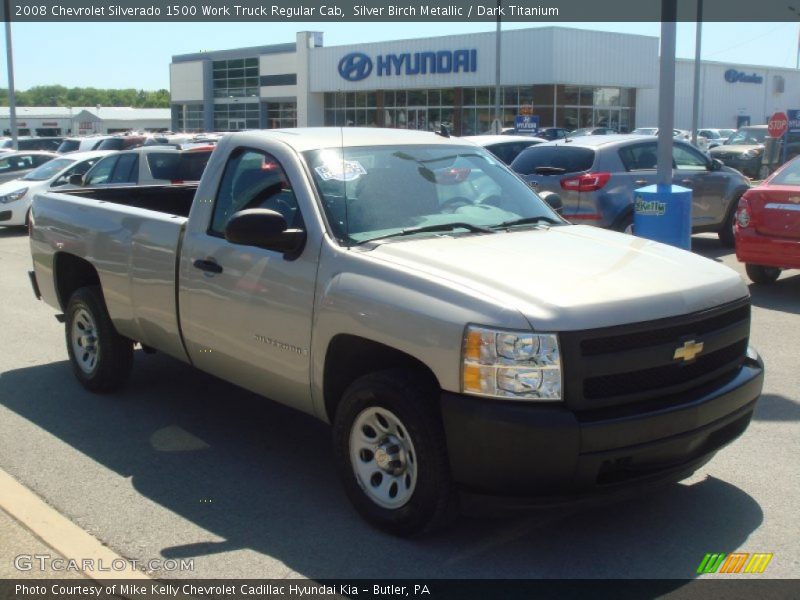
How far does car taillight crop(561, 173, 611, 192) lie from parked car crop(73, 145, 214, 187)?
516 cm

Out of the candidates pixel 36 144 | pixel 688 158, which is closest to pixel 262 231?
pixel 688 158

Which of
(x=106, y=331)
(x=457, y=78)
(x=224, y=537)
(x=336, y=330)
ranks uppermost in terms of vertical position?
(x=457, y=78)

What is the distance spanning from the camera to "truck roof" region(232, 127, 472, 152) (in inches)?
208

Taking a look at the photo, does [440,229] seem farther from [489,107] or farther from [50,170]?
[489,107]

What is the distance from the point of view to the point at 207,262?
210 inches

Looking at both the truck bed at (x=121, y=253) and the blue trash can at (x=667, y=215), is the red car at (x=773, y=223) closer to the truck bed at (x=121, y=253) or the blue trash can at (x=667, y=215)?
the blue trash can at (x=667, y=215)

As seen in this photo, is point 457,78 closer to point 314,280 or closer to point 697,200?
point 697,200

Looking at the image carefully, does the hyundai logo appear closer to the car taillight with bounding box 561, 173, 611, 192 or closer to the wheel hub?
the car taillight with bounding box 561, 173, 611, 192

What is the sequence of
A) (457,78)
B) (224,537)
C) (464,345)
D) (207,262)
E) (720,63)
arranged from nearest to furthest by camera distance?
(464,345) → (224,537) → (207,262) → (457,78) → (720,63)

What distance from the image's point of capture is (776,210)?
9820 mm

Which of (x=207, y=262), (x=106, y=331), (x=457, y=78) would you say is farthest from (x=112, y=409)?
(x=457, y=78)

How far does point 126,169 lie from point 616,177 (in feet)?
25.3

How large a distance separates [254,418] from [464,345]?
276 cm

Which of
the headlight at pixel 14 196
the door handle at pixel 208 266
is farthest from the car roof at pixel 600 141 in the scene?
the headlight at pixel 14 196
